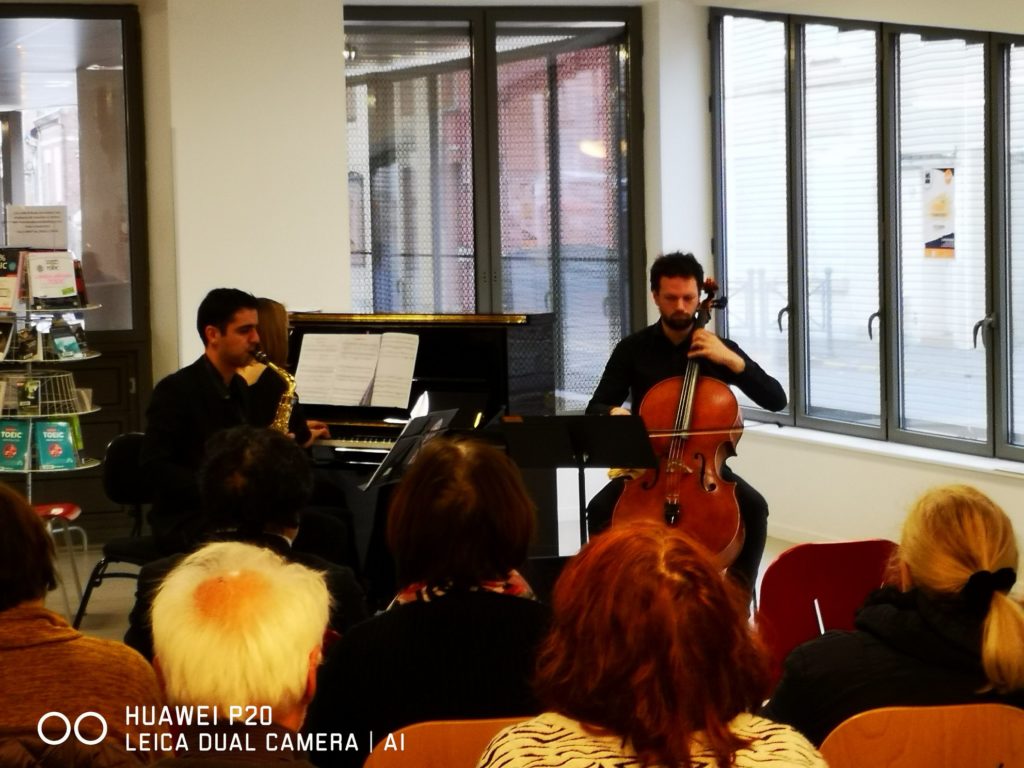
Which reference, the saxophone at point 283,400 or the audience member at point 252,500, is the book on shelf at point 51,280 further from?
the audience member at point 252,500

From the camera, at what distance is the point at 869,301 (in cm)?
652

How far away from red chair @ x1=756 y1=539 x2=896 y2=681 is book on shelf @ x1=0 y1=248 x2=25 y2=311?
3.86 metres

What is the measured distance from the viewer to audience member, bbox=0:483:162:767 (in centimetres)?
177

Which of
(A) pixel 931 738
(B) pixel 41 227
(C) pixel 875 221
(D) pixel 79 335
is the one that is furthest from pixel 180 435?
(C) pixel 875 221

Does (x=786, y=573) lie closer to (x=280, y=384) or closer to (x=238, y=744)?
(x=238, y=744)

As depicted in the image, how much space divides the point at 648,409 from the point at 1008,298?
2.41m

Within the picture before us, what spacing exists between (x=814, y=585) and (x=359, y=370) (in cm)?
246

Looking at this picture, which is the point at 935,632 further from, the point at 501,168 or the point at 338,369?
the point at 501,168

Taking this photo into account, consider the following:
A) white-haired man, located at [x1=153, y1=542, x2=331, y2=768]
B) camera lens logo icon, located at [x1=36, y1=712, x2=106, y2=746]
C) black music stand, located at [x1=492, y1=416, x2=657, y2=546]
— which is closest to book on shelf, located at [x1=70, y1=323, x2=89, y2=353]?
black music stand, located at [x1=492, y1=416, x2=657, y2=546]

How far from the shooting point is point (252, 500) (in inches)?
115

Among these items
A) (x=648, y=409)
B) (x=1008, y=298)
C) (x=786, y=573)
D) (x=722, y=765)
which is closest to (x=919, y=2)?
(x=1008, y=298)

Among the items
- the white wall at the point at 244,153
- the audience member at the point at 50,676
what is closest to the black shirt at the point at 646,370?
the white wall at the point at 244,153

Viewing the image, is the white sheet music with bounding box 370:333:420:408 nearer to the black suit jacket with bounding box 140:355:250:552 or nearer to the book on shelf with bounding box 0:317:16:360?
A: the black suit jacket with bounding box 140:355:250:552

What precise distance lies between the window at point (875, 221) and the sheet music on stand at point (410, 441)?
2.76 metres
